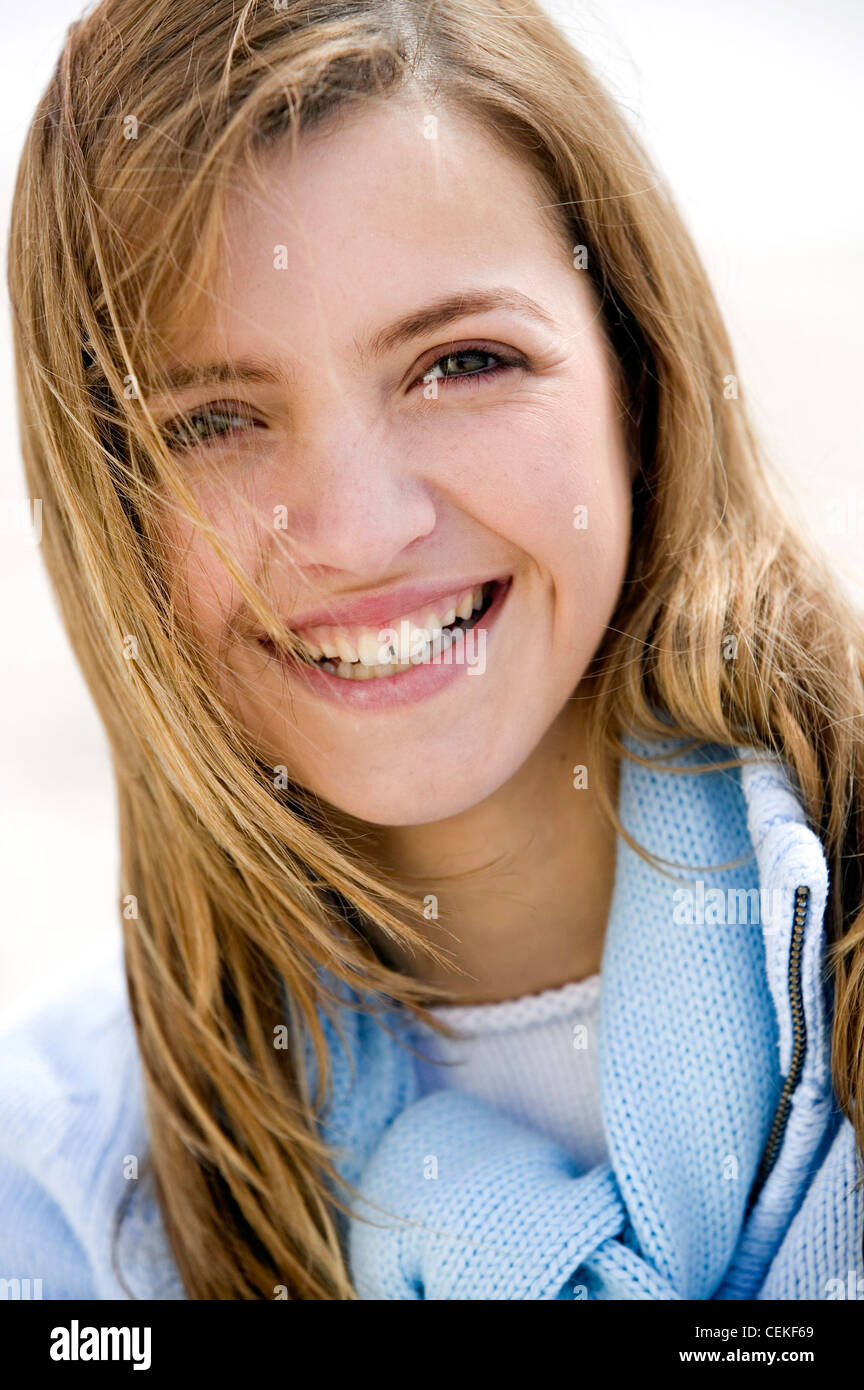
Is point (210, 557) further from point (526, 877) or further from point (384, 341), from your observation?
point (526, 877)

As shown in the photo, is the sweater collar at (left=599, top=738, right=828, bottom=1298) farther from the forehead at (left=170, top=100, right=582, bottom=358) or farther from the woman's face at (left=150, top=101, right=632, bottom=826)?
the forehead at (left=170, top=100, right=582, bottom=358)

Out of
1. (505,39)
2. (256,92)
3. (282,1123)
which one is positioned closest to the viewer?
(256,92)

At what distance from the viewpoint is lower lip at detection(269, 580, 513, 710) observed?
99 cm

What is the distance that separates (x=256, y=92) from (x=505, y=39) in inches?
9.4

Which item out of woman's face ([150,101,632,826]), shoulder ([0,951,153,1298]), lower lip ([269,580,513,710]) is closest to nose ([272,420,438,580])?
woman's face ([150,101,632,826])

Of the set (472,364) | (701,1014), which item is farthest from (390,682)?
(701,1014)

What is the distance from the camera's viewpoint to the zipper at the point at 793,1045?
0.91m

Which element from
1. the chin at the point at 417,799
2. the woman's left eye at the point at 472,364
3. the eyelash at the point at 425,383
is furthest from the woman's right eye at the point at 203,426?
the chin at the point at 417,799

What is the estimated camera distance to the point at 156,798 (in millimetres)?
1149

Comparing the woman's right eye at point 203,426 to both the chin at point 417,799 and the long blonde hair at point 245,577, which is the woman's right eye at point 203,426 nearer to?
the long blonde hair at point 245,577

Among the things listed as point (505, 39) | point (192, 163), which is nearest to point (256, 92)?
point (192, 163)

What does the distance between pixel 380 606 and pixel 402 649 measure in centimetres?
5

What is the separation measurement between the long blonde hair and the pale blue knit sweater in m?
0.04
